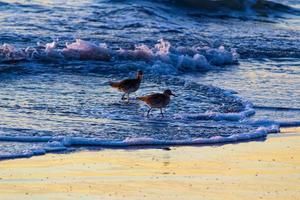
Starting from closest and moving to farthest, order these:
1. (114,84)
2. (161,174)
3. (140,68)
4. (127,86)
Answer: (161,174) < (127,86) < (114,84) < (140,68)

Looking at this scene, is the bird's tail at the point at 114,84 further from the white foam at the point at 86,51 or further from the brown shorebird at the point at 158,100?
the white foam at the point at 86,51

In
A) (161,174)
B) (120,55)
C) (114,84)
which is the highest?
(161,174)

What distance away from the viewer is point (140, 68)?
16.5 metres

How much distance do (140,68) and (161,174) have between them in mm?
7702

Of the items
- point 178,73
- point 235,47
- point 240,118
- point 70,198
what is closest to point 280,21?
point 235,47

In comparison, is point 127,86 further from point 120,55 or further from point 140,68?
point 120,55

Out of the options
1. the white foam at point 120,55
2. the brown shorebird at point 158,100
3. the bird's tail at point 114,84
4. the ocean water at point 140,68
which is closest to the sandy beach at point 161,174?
the ocean water at point 140,68

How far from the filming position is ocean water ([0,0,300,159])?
11.0 metres

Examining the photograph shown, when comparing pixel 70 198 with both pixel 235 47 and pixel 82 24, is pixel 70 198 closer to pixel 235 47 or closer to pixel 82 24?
pixel 235 47

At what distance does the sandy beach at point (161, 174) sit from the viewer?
8.09 meters

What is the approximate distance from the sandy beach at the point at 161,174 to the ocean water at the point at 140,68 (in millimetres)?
501

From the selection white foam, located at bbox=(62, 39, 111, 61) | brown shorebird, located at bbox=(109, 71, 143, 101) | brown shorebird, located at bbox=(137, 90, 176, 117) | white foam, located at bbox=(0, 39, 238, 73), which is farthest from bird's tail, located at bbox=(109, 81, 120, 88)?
white foam, located at bbox=(62, 39, 111, 61)

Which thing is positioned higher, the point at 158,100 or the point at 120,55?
the point at 158,100

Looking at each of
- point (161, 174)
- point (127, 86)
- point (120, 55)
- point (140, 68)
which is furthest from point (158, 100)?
point (120, 55)
